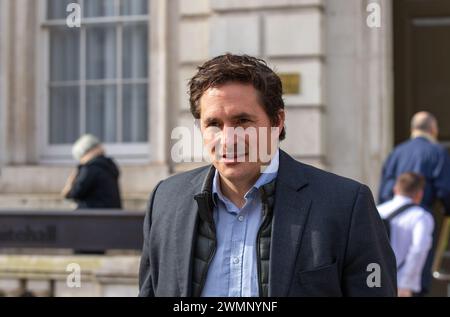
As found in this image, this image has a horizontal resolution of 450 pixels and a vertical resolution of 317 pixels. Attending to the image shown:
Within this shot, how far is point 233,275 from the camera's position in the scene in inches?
106

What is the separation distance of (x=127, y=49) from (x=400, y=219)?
4.44 m

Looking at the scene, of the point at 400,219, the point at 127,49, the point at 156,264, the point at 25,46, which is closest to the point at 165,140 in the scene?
the point at 127,49

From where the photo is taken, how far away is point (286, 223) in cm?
269

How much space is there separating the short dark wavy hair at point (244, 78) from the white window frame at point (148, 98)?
7174 mm

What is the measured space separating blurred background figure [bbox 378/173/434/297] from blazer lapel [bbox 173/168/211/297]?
13.6 feet

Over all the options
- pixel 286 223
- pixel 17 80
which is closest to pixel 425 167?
pixel 17 80

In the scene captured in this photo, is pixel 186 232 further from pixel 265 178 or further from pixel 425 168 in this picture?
pixel 425 168

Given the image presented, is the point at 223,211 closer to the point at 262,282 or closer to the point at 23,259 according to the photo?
the point at 262,282

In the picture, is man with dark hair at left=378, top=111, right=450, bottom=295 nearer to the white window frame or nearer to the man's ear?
the white window frame

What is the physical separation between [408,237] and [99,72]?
4680 mm

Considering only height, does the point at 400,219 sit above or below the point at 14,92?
below

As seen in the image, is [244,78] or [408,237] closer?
[244,78]
